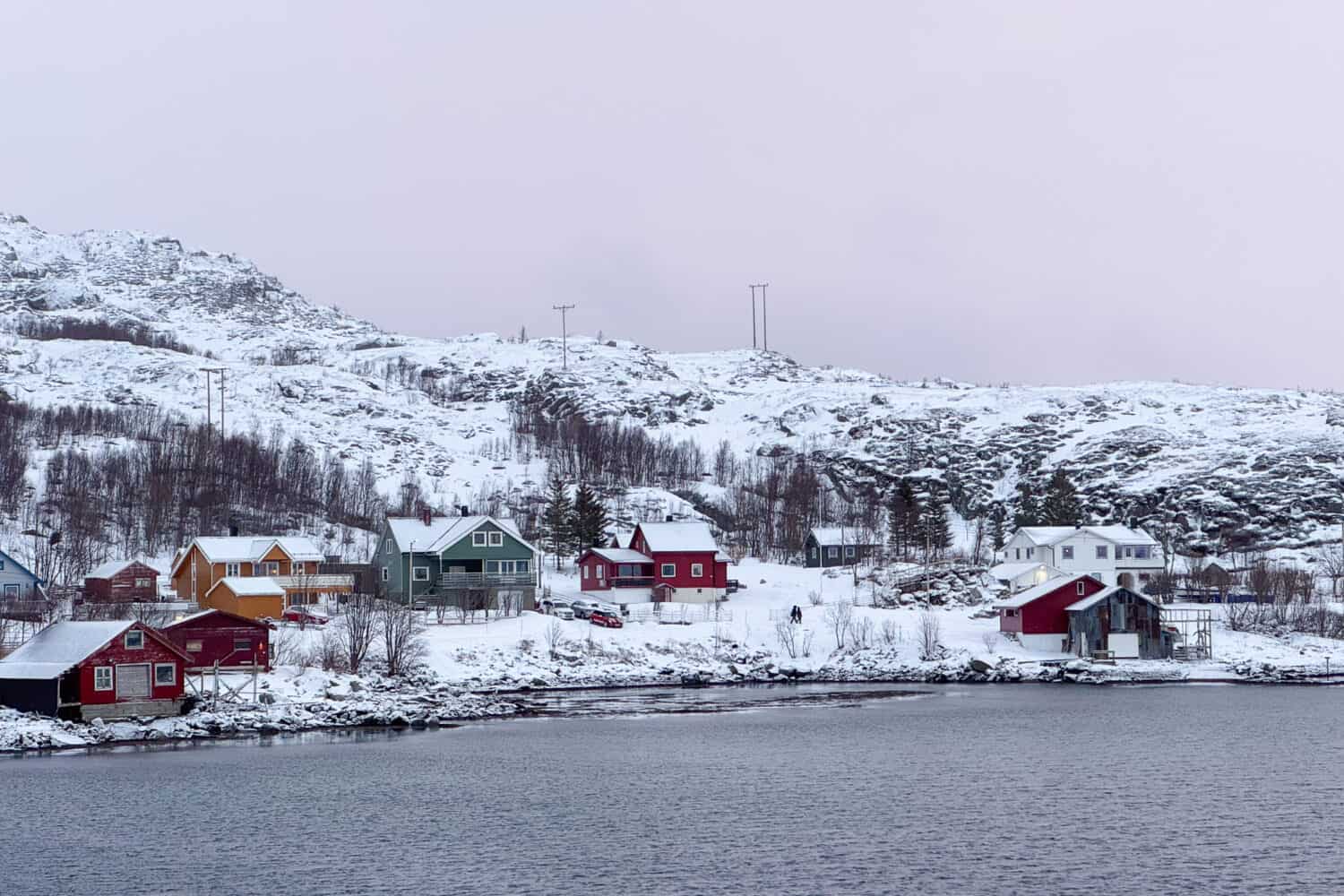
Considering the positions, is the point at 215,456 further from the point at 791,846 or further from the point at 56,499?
the point at 791,846

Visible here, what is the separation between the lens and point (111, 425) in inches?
6422

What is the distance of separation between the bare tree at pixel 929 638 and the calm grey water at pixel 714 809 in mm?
19287

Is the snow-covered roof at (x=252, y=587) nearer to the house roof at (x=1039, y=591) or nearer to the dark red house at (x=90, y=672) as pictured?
the dark red house at (x=90, y=672)

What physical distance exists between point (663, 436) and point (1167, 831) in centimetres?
15543

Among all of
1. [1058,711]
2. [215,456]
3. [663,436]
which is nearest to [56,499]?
[215,456]

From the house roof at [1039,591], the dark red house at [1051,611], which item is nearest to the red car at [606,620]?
the house roof at [1039,591]

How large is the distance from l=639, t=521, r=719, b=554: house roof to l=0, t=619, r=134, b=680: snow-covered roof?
4541 centimetres

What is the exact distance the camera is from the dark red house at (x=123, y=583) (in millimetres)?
89906

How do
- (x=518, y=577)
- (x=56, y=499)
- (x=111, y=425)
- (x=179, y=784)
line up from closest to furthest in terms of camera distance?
(x=179, y=784), (x=518, y=577), (x=56, y=499), (x=111, y=425)

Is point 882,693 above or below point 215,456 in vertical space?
below

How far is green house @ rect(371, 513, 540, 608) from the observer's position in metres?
91.4

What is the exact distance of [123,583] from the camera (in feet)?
299

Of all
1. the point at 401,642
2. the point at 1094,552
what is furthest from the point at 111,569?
the point at 1094,552

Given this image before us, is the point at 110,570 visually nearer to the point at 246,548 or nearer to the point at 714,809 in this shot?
the point at 246,548
